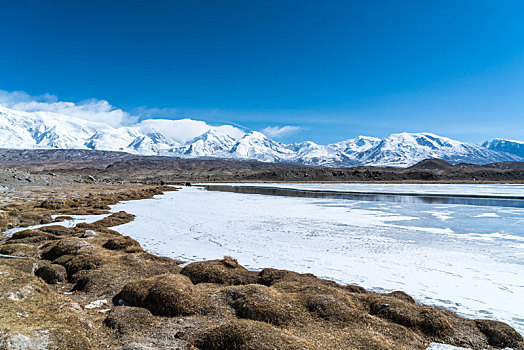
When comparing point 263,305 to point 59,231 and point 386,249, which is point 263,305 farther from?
point 59,231

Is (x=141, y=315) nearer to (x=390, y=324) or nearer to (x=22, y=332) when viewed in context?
(x=22, y=332)

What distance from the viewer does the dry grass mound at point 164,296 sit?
25.6 ft

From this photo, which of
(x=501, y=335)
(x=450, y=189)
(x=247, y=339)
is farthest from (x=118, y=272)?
(x=450, y=189)

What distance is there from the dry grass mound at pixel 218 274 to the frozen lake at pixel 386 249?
7.21 feet

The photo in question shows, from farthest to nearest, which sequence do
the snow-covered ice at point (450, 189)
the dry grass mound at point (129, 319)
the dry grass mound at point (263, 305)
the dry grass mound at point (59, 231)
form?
the snow-covered ice at point (450, 189), the dry grass mound at point (59, 231), the dry grass mound at point (263, 305), the dry grass mound at point (129, 319)

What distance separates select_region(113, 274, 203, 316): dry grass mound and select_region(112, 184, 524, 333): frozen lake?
5.23 m

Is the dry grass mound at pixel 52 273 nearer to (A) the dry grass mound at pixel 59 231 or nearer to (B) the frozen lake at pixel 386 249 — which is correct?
(B) the frozen lake at pixel 386 249

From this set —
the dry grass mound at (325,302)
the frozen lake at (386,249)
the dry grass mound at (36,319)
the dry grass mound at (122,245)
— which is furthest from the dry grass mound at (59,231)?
the dry grass mound at (325,302)

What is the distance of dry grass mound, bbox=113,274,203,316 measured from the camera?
7797mm

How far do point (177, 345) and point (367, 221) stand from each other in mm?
22949

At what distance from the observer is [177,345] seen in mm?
6254

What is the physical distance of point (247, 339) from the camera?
19.4 ft

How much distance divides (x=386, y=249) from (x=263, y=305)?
36.4ft

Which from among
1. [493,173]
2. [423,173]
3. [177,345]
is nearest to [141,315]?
[177,345]
